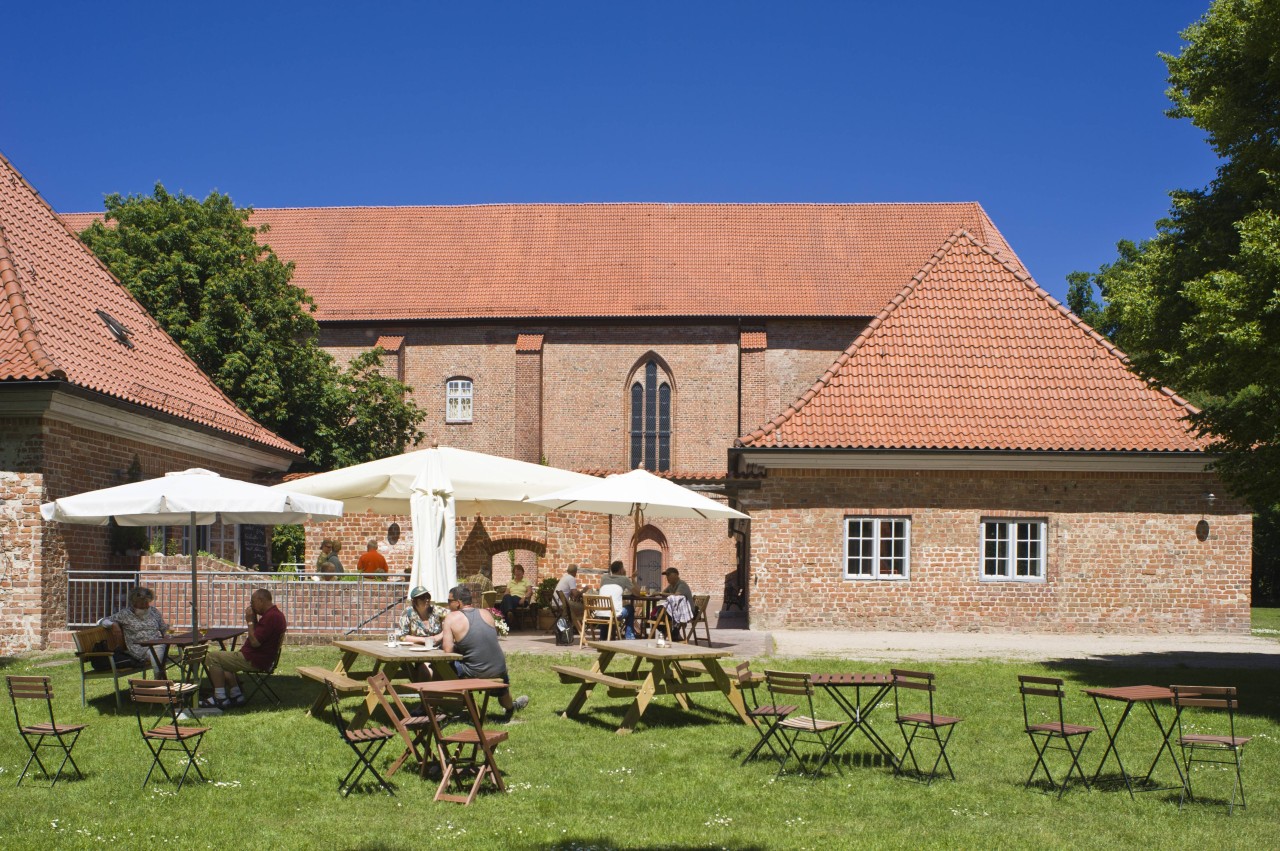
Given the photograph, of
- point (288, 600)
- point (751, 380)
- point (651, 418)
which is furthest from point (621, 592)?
point (651, 418)

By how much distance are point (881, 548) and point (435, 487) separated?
900 cm

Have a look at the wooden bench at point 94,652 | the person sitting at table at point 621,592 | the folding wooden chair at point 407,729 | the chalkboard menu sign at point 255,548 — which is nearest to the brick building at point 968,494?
the person sitting at table at point 621,592

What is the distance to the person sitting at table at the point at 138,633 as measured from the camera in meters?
12.3

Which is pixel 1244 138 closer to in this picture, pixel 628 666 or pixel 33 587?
pixel 628 666

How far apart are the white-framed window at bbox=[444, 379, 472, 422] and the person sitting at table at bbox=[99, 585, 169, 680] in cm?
2594

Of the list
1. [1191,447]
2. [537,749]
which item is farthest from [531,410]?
[537,749]

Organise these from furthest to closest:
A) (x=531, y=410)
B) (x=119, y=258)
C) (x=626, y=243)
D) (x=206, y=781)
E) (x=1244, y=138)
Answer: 1. (x=626, y=243)
2. (x=531, y=410)
3. (x=119, y=258)
4. (x=1244, y=138)
5. (x=206, y=781)

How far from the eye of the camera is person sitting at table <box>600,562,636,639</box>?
17.7 meters

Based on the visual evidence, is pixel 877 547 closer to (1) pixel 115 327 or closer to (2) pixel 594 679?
(2) pixel 594 679

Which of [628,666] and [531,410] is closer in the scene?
[628,666]

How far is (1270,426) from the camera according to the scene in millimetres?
14312

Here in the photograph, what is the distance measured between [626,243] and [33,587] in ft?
86.4

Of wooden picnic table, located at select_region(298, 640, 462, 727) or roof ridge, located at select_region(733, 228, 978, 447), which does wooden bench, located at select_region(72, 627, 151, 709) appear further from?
roof ridge, located at select_region(733, 228, 978, 447)

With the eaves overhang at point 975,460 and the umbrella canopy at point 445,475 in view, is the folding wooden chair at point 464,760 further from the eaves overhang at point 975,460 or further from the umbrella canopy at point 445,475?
the eaves overhang at point 975,460
